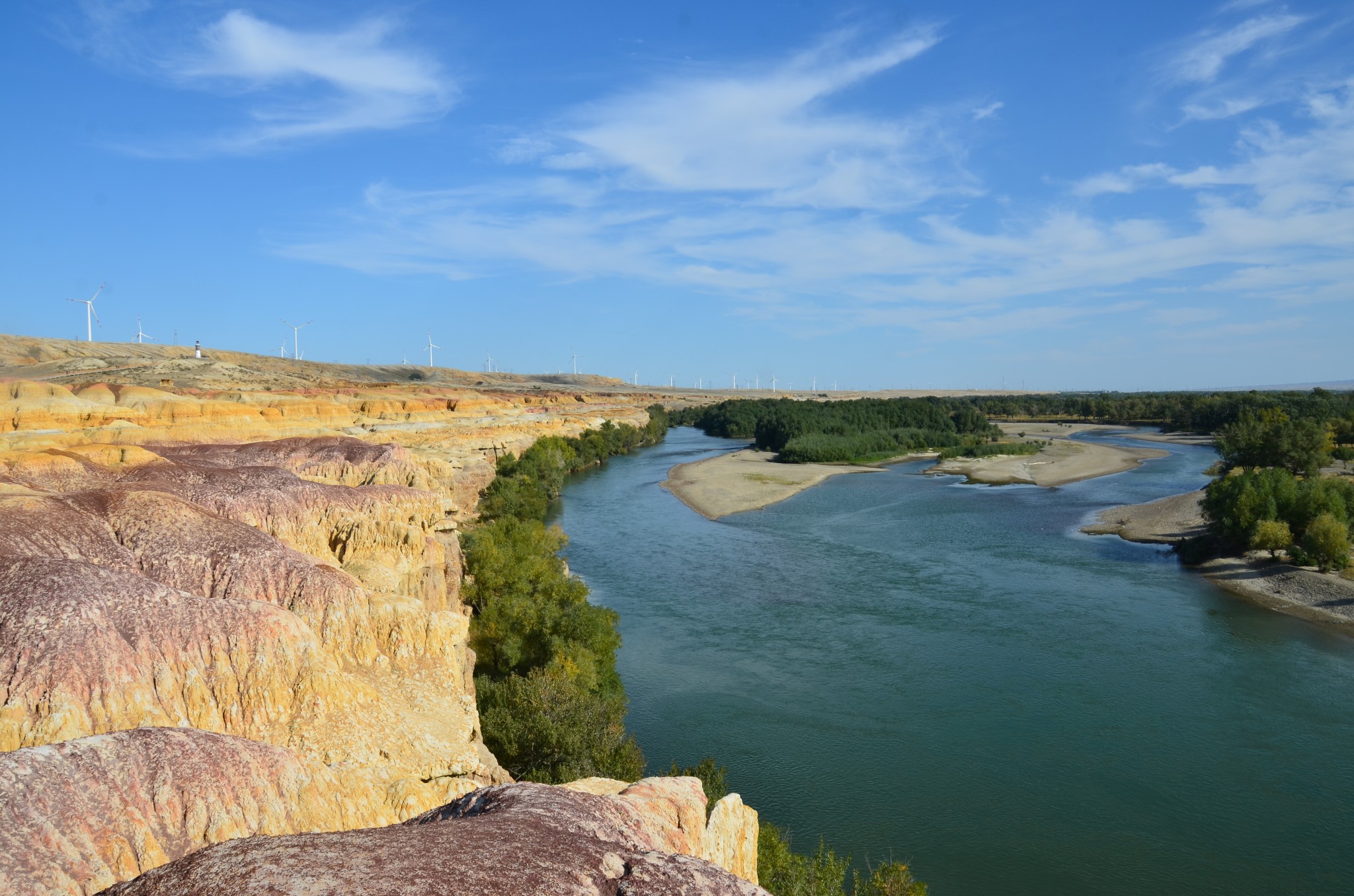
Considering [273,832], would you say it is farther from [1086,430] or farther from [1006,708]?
[1086,430]

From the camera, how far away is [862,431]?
4237 inches

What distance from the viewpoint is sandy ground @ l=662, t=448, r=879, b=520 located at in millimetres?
63250

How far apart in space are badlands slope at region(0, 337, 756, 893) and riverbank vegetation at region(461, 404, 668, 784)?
5.85 feet

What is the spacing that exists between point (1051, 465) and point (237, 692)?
88752 mm

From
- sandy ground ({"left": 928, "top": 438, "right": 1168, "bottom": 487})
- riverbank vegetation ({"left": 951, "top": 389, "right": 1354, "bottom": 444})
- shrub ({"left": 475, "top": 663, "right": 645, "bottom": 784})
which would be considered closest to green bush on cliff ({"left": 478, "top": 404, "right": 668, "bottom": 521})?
shrub ({"left": 475, "top": 663, "right": 645, "bottom": 784})

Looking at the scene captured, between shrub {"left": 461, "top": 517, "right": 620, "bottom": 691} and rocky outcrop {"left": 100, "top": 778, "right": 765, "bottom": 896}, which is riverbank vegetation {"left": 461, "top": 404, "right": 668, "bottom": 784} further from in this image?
rocky outcrop {"left": 100, "top": 778, "right": 765, "bottom": 896}

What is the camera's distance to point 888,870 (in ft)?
51.0

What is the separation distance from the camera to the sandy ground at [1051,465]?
3034 inches

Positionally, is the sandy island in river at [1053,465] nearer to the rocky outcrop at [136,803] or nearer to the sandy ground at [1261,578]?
the sandy ground at [1261,578]

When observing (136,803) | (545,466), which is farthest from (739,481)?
(136,803)

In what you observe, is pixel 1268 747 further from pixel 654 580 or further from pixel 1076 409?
pixel 1076 409

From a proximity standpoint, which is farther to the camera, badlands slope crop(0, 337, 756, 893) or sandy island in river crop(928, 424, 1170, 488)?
sandy island in river crop(928, 424, 1170, 488)

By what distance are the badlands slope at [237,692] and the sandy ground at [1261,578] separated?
35.3m

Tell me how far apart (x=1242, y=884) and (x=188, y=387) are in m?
56.6
